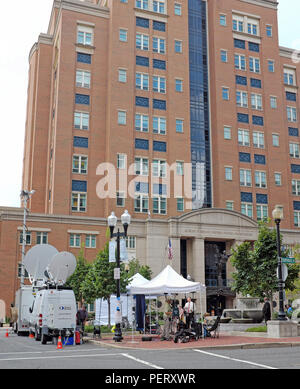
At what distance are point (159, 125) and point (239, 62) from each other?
584 inches

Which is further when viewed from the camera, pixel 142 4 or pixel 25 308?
pixel 142 4

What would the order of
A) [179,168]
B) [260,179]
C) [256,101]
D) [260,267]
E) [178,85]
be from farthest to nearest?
1. [256,101]
2. [260,179]
3. [178,85]
4. [179,168]
5. [260,267]

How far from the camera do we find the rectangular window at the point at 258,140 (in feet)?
195

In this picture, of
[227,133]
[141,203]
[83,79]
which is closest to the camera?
[141,203]

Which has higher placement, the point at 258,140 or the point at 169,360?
the point at 258,140

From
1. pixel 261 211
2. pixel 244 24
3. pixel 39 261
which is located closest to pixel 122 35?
pixel 244 24

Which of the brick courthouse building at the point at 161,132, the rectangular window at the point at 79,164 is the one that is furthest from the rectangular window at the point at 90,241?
the rectangular window at the point at 79,164

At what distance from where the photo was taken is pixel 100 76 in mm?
A: 54875

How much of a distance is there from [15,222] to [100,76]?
63.6 ft

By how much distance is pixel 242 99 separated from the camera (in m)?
59.8

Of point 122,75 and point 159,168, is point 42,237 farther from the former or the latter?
point 122,75

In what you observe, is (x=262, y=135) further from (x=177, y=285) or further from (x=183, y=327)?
(x=183, y=327)

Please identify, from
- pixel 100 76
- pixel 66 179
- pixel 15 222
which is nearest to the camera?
pixel 15 222
